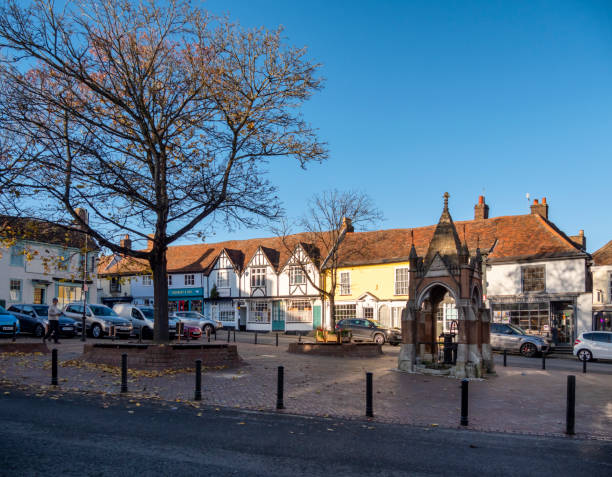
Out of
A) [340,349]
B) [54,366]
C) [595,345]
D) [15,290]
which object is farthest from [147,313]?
[595,345]

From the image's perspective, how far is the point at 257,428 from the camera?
8750mm

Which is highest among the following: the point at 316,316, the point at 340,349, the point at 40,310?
the point at 40,310

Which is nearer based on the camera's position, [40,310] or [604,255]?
[40,310]

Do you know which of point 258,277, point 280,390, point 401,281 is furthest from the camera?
point 258,277

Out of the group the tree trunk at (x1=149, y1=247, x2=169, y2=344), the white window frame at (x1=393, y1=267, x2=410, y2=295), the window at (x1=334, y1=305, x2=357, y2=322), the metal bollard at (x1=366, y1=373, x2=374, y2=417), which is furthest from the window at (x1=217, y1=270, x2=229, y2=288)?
the metal bollard at (x1=366, y1=373, x2=374, y2=417)

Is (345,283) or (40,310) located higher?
(345,283)

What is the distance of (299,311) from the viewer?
46.2 meters

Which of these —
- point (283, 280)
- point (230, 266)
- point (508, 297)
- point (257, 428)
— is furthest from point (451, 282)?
point (230, 266)

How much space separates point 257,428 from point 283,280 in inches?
1533

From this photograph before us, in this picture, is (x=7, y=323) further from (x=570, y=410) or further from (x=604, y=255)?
(x=604, y=255)

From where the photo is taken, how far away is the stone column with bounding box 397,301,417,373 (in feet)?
59.1

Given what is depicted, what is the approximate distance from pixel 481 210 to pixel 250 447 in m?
37.5

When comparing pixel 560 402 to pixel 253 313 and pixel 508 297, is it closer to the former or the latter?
pixel 508 297

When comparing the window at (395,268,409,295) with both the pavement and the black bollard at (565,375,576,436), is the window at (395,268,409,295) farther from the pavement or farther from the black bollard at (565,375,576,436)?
the black bollard at (565,375,576,436)
